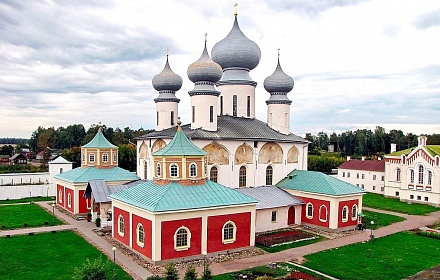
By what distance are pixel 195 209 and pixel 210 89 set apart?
936 cm

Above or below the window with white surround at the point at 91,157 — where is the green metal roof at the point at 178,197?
below

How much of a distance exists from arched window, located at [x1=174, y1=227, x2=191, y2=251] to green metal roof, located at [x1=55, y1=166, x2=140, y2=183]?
41.1 feet

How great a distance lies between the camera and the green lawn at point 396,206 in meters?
28.7

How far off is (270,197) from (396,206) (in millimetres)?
13731

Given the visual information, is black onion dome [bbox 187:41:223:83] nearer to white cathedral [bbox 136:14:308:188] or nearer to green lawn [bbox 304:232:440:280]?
white cathedral [bbox 136:14:308:188]

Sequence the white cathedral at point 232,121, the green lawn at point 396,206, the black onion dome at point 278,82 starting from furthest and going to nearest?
the green lawn at point 396,206
the black onion dome at point 278,82
the white cathedral at point 232,121

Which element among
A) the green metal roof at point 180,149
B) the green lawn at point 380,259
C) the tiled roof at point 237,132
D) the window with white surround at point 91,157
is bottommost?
the green lawn at point 380,259

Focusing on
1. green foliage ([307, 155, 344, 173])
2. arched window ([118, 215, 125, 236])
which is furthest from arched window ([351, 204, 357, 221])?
green foliage ([307, 155, 344, 173])

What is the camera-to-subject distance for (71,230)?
70.9 ft

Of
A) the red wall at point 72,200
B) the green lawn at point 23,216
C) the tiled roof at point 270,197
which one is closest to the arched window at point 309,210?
the tiled roof at point 270,197

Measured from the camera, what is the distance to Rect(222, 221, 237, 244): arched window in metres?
17.5

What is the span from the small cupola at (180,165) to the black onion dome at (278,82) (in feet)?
37.9

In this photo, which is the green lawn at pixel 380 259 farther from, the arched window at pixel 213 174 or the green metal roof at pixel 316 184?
the arched window at pixel 213 174

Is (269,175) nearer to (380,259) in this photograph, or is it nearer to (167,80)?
(380,259)
